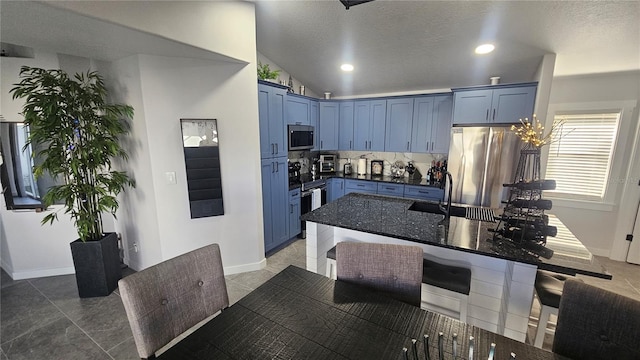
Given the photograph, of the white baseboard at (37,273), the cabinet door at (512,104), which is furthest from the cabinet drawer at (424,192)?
the white baseboard at (37,273)

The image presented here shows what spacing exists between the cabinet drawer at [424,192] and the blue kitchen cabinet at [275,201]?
1895 mm

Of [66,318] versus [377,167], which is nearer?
[66,318]

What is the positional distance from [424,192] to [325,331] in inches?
132

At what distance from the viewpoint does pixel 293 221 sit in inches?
149

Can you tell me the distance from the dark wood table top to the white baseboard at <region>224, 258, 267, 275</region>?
6.14ft

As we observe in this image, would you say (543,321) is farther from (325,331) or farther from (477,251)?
(325,331)

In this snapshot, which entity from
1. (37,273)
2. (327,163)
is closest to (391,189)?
(327,163)

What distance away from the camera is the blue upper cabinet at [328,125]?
455 cm

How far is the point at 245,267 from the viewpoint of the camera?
302 centimetres

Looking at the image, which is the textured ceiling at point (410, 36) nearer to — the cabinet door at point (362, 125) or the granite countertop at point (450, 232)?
the cabinet door at point (362, 125)

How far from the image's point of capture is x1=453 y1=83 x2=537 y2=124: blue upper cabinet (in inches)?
124

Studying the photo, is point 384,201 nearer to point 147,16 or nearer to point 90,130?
point 147,16

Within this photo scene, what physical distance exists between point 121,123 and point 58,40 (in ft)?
2.70

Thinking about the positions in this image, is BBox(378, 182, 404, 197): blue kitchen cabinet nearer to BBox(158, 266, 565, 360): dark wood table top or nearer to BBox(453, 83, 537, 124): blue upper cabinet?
BBox(453, 83, 537, 124): blue upper cabinet
